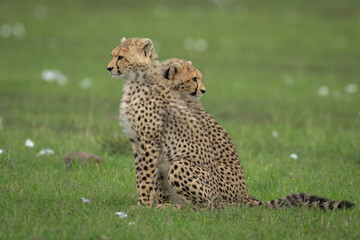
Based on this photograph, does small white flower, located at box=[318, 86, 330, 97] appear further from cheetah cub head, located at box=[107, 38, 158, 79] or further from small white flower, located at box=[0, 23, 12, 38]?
small white flower, located at box=[0, 23, 12, 38]

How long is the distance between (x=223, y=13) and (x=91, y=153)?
13148mm

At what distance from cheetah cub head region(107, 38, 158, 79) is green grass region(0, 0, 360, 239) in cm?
104

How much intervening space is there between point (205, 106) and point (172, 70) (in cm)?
475

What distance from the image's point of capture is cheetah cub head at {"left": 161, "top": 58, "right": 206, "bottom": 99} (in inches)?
231

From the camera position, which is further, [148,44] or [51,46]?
[51,46]

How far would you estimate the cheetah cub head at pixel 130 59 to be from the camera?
537 cm

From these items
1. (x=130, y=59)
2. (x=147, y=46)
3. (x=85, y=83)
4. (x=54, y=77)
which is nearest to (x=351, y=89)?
(x=85, y=83)

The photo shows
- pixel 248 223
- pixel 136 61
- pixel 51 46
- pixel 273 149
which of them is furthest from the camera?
pixel 51 46

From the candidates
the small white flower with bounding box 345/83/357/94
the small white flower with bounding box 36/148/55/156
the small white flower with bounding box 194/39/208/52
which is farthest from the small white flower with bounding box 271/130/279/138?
the small white flower with bounding box 194/39/208/52

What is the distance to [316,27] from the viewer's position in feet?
59.2

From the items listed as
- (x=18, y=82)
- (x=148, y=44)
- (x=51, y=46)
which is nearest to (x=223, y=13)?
(x=51, y=46)

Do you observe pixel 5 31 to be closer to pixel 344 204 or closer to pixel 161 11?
pixel 161 11

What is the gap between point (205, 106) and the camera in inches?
416

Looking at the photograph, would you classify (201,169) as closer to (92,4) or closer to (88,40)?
(88,40)
